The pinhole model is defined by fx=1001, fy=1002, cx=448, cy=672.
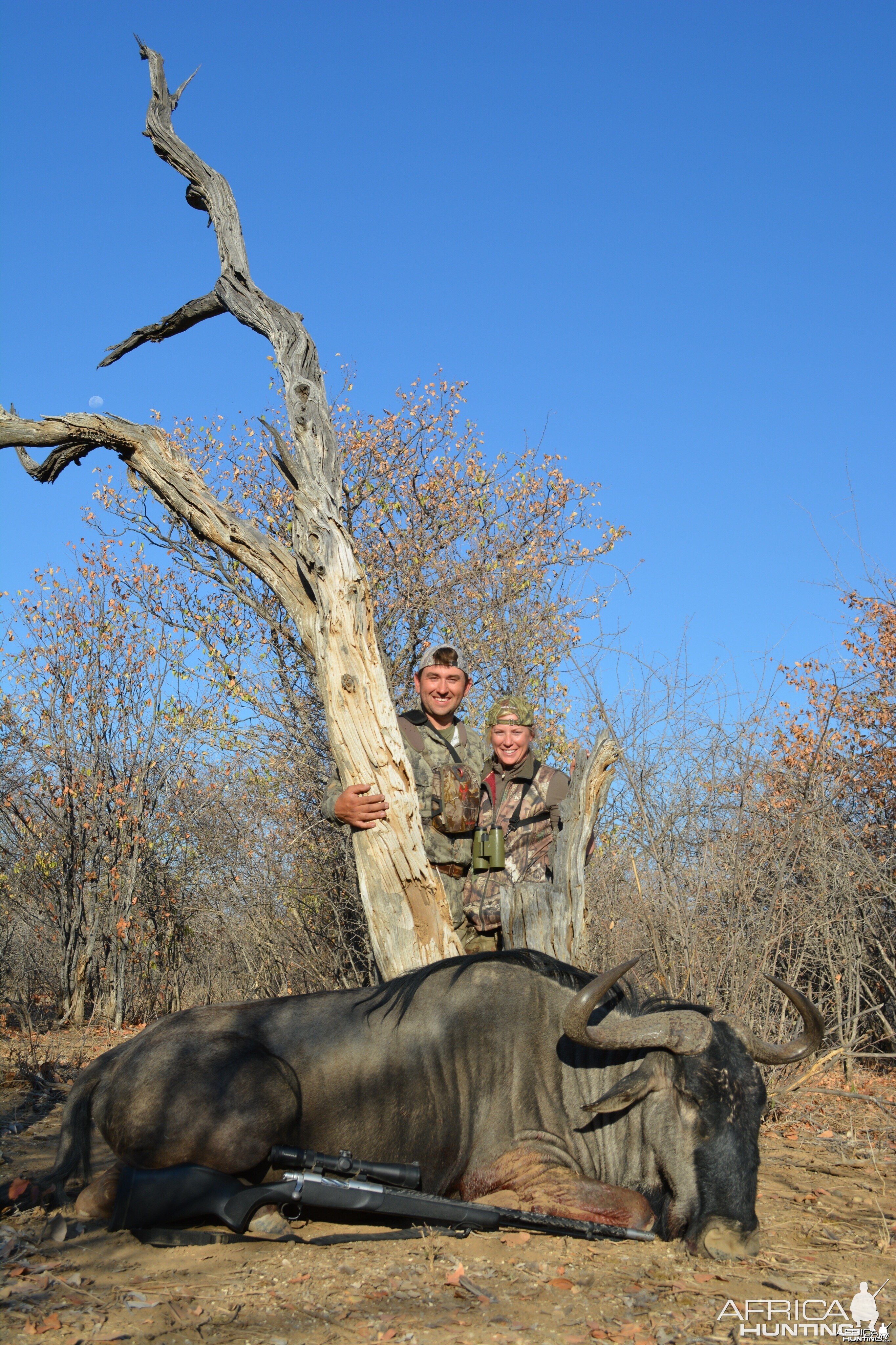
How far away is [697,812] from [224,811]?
201 inches

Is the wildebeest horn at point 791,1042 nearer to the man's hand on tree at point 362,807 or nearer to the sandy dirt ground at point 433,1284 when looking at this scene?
the sandy dirt ground at point 433,1284

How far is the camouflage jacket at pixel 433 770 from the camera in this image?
6145 millimetres

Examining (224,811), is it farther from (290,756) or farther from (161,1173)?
(161,1173)

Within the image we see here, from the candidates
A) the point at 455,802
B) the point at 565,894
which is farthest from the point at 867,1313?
the point at 455,802

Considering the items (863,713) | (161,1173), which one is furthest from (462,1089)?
(863,713)

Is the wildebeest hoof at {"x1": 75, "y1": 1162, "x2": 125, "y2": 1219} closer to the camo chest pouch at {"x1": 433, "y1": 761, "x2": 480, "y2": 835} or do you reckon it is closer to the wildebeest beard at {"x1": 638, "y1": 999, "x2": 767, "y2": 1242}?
the wildebeest beard at {"x1": 638, "y1": 999, "x2": 767, "y2": 1242}

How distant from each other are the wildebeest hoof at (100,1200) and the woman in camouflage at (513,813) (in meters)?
2.51

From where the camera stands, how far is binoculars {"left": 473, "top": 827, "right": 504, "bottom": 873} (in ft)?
20.0

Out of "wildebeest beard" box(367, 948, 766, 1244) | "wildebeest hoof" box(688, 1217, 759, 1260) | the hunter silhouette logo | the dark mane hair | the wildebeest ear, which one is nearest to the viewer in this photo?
the hunter silhouette logo

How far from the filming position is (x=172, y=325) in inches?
308

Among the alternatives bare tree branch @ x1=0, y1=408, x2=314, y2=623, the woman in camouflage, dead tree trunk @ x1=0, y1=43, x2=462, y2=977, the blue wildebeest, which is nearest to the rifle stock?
the blue wildebeest
